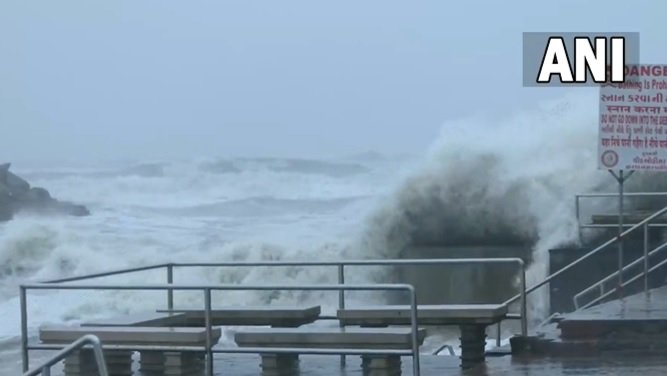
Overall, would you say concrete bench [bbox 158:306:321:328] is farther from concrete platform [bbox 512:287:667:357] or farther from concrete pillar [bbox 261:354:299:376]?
concrete platform [bbox 512:287:667:357]

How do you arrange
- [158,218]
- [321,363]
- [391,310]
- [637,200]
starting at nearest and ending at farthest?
1. [391,310]
2. [321,363]
3. [637,200]
4. [158,218]

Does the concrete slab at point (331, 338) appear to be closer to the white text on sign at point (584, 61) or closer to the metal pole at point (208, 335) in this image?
the metal pole at point (208, 335)

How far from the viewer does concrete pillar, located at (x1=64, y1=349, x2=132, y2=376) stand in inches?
416

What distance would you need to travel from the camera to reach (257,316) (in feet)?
38.2

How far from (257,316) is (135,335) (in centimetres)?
125

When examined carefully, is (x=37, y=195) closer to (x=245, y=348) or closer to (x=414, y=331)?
(x=245, y=348)

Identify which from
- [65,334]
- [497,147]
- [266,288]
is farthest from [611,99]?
[497,147]

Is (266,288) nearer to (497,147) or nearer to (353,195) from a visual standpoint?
(497,147)

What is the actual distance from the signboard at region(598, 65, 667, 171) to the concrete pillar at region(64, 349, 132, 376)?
4.67 m

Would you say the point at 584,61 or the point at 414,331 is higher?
the point at 584,61

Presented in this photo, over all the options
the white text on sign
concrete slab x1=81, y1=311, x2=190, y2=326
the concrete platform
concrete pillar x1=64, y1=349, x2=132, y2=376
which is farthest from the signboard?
concrete pillar x1=64, y1=349, x2=132, y2=376

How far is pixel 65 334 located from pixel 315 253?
2107cm

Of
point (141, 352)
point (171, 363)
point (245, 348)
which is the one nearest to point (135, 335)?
point (141, 352)

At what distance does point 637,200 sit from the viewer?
862 inches
